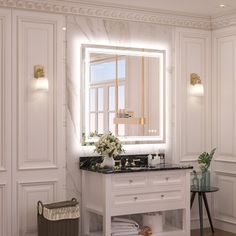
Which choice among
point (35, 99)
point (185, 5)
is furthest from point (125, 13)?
point (35, 99)

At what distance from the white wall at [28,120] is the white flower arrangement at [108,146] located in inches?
16.5

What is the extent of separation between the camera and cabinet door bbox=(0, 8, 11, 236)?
5707 mm

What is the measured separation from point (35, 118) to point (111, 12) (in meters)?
1.58

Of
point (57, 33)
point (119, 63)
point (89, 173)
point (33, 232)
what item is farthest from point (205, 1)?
point (33, 232)

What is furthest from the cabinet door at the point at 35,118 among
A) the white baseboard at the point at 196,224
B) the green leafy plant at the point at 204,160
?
the white baseboard at the point at 196,224

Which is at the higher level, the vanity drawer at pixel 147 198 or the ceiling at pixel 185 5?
the ceiling at pixel 185 5

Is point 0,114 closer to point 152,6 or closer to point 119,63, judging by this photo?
point 119,63

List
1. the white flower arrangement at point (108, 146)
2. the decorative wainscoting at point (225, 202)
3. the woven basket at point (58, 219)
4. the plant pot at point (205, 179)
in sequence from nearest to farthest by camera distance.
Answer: the woven basket at point (58, 219)
the white flower arrangement at point (108, 146)
the plant pot at point (205, 179)
the decorative wainscoting at point (225, 202)

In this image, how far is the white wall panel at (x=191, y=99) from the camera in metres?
6.81

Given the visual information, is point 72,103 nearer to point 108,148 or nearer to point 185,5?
point 108,148

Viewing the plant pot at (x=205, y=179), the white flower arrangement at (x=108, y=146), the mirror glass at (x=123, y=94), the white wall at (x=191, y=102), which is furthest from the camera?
the white wall at (x=191, y=102)

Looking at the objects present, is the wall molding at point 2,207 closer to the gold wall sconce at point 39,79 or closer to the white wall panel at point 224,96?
the gold wall sconce at point 39,79

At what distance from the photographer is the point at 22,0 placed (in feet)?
19.0

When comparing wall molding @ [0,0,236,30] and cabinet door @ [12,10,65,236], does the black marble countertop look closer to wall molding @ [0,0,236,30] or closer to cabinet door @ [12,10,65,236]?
cabinet door @ [12,10,65,236]
